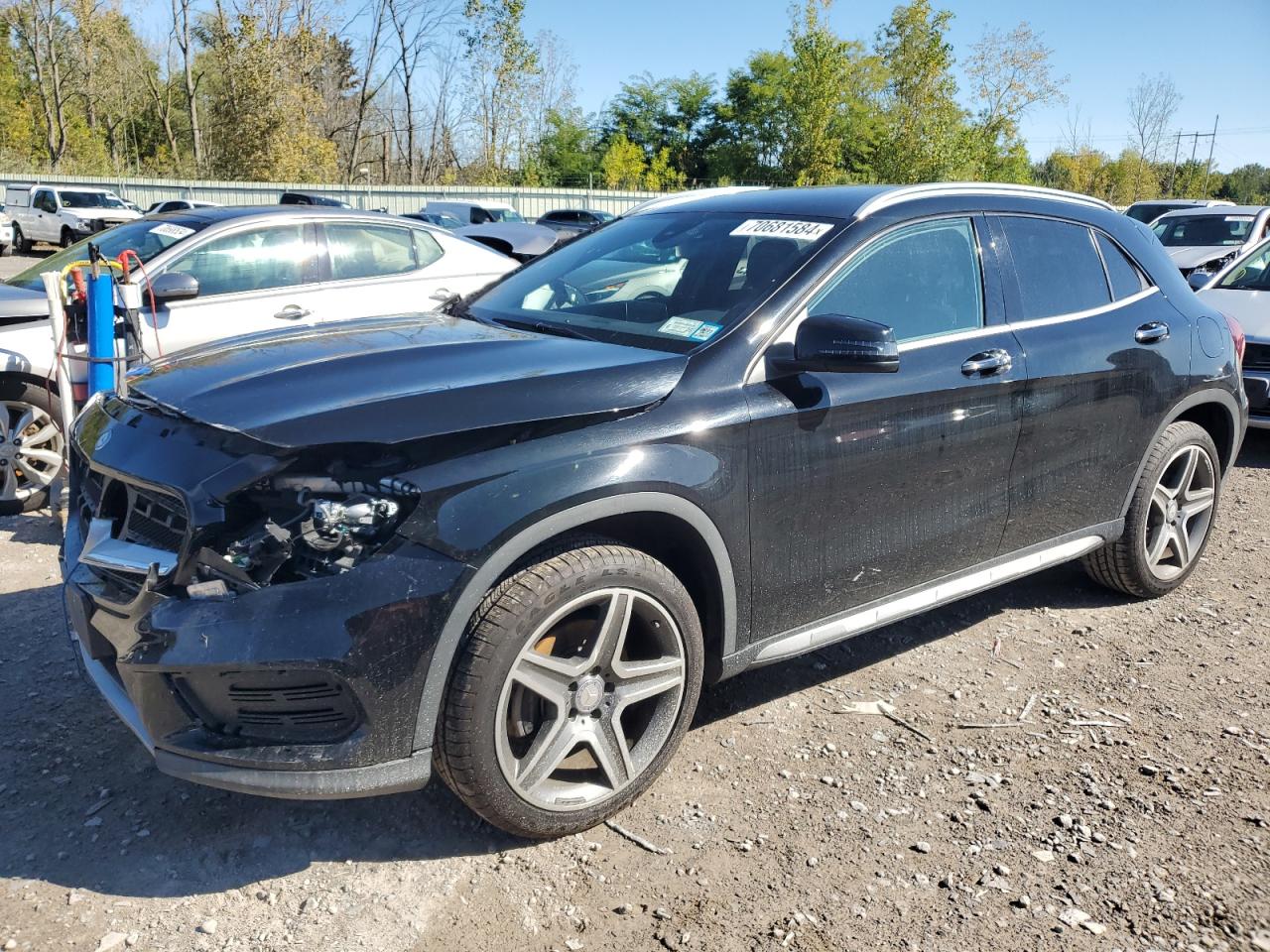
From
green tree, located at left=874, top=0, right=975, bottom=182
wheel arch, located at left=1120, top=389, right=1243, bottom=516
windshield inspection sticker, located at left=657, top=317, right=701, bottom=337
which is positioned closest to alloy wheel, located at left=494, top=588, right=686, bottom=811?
windshield inspection sticker, located at left=657, top=317, right=701, bottom=337

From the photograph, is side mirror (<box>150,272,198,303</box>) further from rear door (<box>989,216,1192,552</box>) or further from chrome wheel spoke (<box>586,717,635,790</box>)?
rear door (<box>989,216,1192,552</box>)

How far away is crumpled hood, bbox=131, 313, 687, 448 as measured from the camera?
8.32ft

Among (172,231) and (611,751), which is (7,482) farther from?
(611,751)

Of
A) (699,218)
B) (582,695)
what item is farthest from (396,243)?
(582,695)

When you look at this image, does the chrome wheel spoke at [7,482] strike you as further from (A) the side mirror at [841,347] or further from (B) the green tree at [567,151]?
(B) the green tree at [567,151]

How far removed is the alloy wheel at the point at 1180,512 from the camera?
464 cm

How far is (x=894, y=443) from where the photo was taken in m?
3.32

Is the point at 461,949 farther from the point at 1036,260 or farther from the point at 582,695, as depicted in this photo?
the point at 1036,260

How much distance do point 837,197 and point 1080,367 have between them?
1.19 m

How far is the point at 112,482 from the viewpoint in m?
2.78

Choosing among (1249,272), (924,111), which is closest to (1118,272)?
(1249,272)

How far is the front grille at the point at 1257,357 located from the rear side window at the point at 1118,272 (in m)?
4.27

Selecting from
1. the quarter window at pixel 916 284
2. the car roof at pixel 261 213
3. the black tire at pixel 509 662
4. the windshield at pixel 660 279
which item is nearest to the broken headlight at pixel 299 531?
the black tire at pixel 509 662

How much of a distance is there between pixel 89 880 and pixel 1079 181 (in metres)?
59.7
